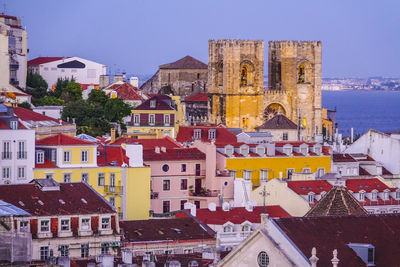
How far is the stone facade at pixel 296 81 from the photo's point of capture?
123m

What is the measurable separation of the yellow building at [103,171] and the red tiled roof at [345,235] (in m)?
22.5

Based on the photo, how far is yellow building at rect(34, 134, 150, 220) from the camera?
59.4 metres

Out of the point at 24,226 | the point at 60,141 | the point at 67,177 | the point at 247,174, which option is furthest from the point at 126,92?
the point at 24,226

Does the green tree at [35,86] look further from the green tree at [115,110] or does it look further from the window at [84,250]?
the window at [84,250]

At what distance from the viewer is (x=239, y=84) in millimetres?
120875

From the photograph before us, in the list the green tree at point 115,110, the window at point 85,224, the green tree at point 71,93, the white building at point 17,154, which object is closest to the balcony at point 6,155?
the white building at point 17,154

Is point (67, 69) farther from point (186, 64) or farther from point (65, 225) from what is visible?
point (65, 225)

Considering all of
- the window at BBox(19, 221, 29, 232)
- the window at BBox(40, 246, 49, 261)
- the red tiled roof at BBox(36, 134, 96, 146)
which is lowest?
the window at BBox(40, 246, 49, 261)

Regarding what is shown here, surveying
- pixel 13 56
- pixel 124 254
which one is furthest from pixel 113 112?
pixel 124 254

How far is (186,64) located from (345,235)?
118662 millimetres

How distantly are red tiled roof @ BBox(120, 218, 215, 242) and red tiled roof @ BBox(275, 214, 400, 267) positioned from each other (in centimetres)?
1276

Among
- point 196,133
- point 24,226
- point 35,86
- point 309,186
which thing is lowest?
point 309,186

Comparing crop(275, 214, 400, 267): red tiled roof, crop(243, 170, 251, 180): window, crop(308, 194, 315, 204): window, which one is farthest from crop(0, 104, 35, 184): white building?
crop(275, 214, 400, 267): red tiled roof

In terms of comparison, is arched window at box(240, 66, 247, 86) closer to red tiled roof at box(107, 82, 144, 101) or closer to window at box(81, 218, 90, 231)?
red tiled roof at box(107, 82, 144, 101)
